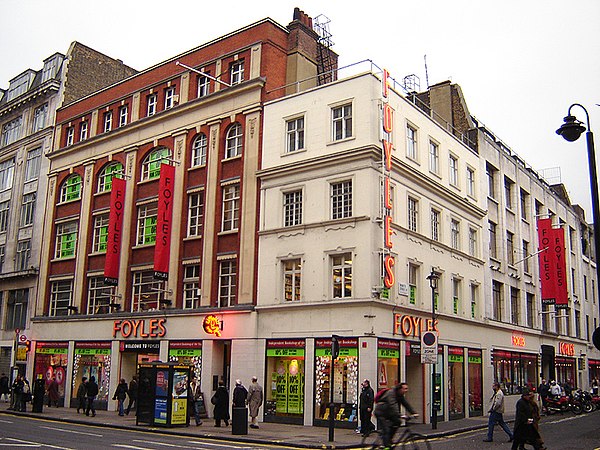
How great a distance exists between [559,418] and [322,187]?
15103 millimetres

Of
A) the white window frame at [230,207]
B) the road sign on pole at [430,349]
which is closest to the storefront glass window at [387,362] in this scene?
the road sign on pole at [430,349]

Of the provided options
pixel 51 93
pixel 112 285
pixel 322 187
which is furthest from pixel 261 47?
pixel 51 93

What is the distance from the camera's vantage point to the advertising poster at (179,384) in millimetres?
24031

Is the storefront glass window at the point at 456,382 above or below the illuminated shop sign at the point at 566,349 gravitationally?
below

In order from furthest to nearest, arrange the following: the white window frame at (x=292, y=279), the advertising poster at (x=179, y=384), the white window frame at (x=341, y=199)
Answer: the white window frame at (x=292, y=279) < the white window frame at (x=341, y=199) < the advertising poster at (x=179, y=384)

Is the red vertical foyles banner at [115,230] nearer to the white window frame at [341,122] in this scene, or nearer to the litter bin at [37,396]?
the litter bin at [37,396]

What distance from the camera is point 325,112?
2856 centimetres

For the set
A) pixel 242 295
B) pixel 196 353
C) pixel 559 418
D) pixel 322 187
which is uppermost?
pixel 322 187

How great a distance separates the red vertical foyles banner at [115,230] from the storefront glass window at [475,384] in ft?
61.8

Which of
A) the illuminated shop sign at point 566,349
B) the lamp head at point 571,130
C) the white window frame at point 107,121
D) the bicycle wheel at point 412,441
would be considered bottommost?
the bicycle wheel at point 412,441

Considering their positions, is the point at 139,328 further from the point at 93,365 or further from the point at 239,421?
the point at 239,421

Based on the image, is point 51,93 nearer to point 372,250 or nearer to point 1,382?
point 1,382

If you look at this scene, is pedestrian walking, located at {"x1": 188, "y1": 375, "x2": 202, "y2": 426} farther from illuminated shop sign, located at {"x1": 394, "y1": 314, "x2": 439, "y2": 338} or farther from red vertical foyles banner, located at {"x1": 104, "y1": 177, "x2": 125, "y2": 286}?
illuminated shop sign, located at {"x1": 394, "y1": 314, "x2": 439, "y2": 338}

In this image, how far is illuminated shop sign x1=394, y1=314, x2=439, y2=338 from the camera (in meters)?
26.9
